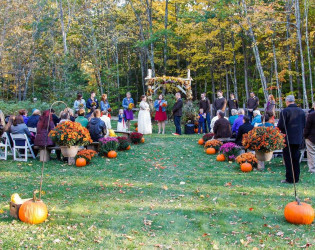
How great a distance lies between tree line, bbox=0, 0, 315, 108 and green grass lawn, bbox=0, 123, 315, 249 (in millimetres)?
14892

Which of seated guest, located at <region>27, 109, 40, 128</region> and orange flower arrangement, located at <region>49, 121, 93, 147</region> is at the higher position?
seated guest, located at <region>27, 109, 40, 128</region>

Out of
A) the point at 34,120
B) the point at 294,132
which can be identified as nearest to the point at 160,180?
the point at 294,132

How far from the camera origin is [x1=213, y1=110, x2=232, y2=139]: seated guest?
10.9m

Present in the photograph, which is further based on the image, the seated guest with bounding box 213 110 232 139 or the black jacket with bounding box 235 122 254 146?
the seated guest with bounding box 213 110 232 139

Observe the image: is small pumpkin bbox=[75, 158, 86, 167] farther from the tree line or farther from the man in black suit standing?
the tree line

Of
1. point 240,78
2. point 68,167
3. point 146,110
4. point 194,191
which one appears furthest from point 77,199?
point 240,78

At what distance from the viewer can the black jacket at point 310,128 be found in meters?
7.49

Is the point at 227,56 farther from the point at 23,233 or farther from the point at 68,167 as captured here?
the point at 23,233

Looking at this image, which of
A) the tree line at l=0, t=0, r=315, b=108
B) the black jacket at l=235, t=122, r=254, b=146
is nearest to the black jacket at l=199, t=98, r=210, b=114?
the black jacket at l=235, t=122, r=254, b=146

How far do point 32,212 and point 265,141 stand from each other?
5150mm

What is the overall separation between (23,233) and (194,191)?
131 inches

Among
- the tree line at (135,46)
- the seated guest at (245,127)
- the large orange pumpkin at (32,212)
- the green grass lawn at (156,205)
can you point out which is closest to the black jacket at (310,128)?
the green grass lawn at (156,205)

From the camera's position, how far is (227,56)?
25.5m

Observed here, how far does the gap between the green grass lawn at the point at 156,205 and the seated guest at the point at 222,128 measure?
189cm
